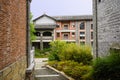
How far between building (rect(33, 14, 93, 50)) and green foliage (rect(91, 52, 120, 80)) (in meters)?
41.0

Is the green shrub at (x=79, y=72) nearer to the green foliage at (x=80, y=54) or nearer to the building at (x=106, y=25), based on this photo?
the building at (x=106, y=25)

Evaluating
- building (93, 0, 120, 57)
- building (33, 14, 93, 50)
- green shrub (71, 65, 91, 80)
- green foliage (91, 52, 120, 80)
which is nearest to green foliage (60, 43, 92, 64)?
building (93, 0, 120, 57)

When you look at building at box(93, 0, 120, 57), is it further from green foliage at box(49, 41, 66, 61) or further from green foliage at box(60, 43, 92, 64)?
green foliage at box(49, 41, 66, 61)

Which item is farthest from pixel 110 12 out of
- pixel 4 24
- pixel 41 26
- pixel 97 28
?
pixel 41 26

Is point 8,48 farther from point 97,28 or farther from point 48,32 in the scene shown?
point 48,32

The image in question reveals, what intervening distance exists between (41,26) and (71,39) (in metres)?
6.35

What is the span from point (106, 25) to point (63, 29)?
3848cm

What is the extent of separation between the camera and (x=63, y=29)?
172 ft

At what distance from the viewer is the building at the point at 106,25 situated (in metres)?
12.1

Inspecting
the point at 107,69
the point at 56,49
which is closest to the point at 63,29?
the point at 56,49

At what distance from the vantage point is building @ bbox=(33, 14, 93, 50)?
50781 millimetres

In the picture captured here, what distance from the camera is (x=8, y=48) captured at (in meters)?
6.52

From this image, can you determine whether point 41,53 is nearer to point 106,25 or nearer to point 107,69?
point 106,25

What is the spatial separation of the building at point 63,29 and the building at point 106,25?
34741mm
